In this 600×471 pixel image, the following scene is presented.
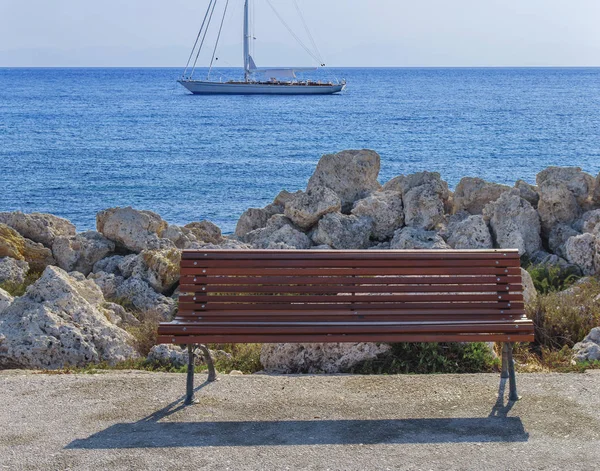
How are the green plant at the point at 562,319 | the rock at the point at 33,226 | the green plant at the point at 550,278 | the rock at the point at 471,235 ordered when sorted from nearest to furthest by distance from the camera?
the green plant at the point at 562,319 → the green plant at the point at 550,278 → the rock at the point at 471,235 → the rock at the point at 33,226

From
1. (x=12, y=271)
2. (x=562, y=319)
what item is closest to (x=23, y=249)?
(x=12, y=271)

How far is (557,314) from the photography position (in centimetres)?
656

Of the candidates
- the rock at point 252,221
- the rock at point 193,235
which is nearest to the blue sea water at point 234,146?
the rock at point 193,235

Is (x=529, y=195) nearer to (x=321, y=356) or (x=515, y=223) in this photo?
(x=515, y=223)

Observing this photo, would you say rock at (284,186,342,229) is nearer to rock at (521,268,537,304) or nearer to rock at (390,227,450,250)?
rock at (390,227,450,250)

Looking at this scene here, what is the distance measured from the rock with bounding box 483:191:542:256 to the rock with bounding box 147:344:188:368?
4.40 meters

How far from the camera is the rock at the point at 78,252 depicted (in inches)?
382

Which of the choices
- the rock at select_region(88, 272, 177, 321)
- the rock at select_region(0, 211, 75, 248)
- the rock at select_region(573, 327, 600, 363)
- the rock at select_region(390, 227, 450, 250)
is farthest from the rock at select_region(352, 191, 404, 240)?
the rock at select_region(0, 211, 75, 248)

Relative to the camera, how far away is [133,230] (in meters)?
9.92

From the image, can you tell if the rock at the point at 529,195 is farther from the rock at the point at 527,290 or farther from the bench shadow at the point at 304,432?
the bench shadow at the point at 304,432

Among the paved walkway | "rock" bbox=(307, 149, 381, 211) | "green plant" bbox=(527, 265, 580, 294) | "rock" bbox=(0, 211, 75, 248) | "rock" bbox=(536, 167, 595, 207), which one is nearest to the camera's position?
the paved walkway

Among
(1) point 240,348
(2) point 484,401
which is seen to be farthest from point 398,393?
(1) point 240,348

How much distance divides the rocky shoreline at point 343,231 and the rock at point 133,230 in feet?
0.04

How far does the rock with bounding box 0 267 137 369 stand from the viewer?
5895 millimetres
